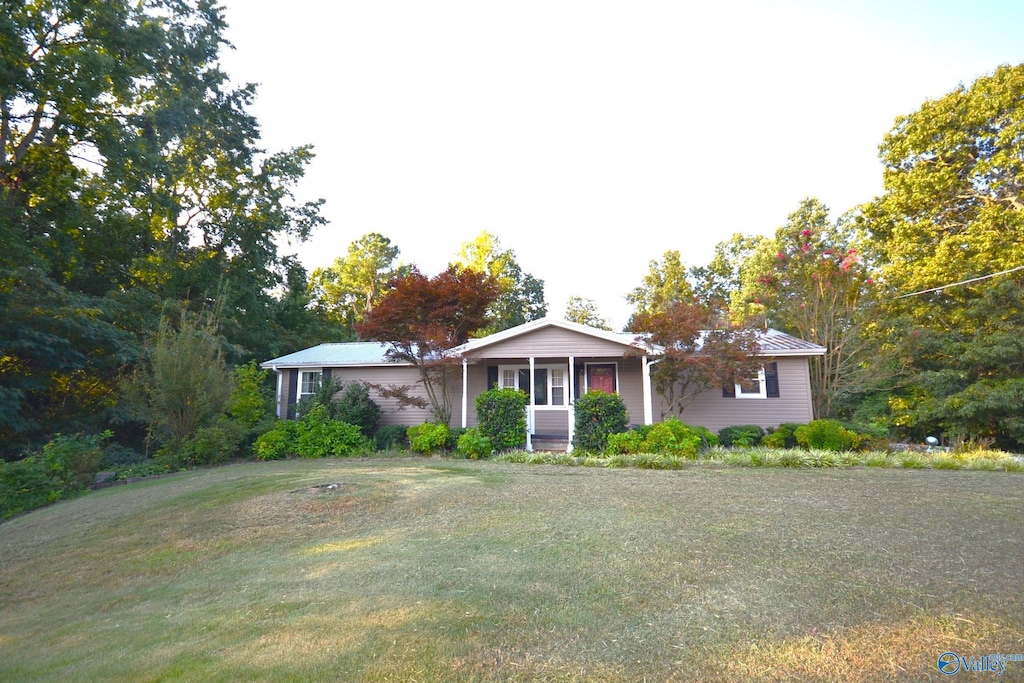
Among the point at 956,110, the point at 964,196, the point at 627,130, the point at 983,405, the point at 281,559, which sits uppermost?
the point at 956,110

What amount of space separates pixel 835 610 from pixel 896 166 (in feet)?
70.8

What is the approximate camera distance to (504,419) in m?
12.2

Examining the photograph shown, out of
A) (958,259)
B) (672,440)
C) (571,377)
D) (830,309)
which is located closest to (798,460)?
(672,440)

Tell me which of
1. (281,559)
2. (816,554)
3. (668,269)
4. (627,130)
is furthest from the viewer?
(668,269)

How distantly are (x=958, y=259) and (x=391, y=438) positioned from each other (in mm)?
18740

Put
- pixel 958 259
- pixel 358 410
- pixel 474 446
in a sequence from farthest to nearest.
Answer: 1. pixel 958 259
2. pixel 358 410
3. pixel 474 446

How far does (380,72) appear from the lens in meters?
12.4

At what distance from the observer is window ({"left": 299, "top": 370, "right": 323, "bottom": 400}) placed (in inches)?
676

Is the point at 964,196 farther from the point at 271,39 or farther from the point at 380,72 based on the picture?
the point at 271,39

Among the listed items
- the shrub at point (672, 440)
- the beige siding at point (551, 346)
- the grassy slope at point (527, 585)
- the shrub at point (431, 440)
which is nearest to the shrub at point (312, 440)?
the shrub at point (431, 440)

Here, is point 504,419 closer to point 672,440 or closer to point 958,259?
point 672,440

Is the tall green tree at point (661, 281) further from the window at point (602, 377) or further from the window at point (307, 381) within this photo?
the window at point (307, 381)

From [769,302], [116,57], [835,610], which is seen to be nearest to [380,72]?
[116,57]

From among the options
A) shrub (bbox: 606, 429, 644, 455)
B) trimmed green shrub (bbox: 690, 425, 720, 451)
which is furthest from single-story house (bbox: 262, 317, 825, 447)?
shrub (bbox: 606, 429, 644, 455)
